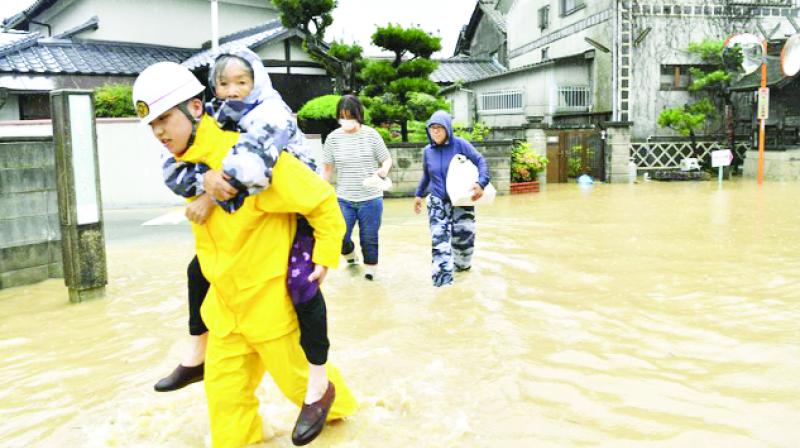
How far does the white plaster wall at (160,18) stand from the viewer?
2073 centimetres

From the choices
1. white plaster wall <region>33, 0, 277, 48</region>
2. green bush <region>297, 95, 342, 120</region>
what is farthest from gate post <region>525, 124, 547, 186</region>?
white plaster wall <region>33, 0, 277, 48</region>

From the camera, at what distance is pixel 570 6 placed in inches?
974

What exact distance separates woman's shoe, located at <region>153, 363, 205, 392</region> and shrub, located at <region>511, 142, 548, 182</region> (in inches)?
569

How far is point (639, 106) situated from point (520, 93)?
13.8 ft

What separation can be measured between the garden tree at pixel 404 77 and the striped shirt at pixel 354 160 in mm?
8968

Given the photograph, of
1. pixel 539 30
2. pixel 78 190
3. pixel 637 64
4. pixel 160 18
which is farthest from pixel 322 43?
pixel 78 190

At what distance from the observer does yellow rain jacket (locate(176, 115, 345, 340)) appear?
2.71m

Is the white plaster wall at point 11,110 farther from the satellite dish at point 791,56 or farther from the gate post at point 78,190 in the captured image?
the satellite dish at point 791,56

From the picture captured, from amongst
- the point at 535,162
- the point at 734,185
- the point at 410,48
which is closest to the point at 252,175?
the point at 410,48

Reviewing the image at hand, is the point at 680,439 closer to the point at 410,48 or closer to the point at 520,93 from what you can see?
the point at 410,48

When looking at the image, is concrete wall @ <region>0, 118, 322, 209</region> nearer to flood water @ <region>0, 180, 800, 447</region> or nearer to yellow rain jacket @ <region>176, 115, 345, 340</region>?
flood water @ <region>0, 180, 800, 447</region>

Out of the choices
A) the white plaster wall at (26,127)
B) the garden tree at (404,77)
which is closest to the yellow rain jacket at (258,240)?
the white plaster wall at (26,127)

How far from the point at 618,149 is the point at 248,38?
1166 cm

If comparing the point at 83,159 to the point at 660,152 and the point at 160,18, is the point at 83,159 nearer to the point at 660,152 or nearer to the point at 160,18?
the point at 160,18
